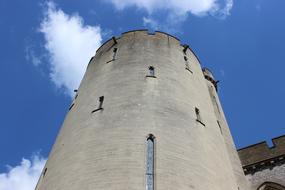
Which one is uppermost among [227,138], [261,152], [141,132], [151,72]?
Result: [227,138]

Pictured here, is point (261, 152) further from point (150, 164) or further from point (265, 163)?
point (150, 164)

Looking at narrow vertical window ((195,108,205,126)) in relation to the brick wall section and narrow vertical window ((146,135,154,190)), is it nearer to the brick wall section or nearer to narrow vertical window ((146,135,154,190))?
narrow vertical window ((146,135,154,190))

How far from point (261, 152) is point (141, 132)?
7.88 m

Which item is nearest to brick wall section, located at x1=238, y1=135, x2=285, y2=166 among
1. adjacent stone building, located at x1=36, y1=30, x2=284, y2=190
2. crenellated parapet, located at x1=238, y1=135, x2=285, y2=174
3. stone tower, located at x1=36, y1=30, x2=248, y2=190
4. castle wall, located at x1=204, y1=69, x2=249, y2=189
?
crenellated parapet, located at x1=238, y1=135, x2=285, y2=174

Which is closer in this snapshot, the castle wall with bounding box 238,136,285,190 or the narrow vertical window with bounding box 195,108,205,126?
the narrow vertical window with bounding box 195,108,205,126

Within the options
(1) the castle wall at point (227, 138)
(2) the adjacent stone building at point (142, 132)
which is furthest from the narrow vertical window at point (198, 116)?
(1) the castle wall at point (227, 138)

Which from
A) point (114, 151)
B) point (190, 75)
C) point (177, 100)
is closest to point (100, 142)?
point (114, 151)

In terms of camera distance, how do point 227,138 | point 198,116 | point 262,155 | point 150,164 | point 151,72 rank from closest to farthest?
point 150,164
point 198,116
point 151,72
point 262,155
point 227,138

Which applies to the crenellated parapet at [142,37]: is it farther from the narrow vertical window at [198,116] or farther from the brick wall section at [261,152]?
the brick wall section at [261,152]

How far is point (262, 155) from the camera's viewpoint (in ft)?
54.1

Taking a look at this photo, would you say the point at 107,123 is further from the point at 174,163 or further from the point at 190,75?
the point at 190,75

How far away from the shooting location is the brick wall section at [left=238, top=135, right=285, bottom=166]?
53.2 ft

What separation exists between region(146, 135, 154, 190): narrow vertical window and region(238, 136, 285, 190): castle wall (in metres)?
6.66

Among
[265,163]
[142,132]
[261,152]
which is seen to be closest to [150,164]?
[142,132]
